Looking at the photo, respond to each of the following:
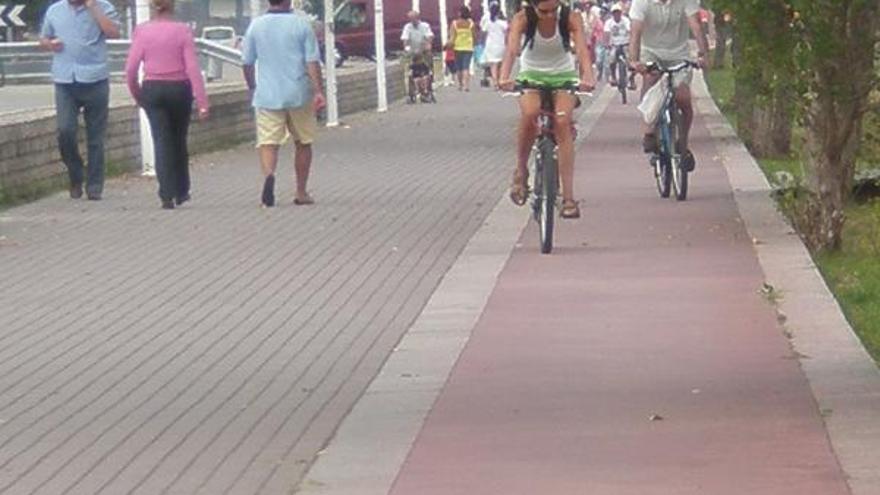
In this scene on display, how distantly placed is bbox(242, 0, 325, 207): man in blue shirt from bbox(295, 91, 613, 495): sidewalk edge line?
404cm

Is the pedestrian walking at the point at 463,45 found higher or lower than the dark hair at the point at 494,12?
lower

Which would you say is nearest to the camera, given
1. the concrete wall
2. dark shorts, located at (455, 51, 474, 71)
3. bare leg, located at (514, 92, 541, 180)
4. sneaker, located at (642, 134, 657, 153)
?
bare leg, located at (514, 92, 541, 180)

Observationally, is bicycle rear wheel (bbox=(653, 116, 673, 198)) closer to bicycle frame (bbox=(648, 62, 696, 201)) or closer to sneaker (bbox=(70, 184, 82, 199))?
bicycle frame (bbox=(648, 62, 696, 201))

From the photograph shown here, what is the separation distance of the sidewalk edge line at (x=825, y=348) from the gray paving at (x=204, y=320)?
69.9 inches

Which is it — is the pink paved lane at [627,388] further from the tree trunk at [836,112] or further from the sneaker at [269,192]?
the sneaker at [269,192]

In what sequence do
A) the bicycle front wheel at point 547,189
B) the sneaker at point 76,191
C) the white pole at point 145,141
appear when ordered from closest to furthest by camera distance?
the bicycle front wheel at point 547,189
the sneaker at point 76,191
the white pole at point 145,141

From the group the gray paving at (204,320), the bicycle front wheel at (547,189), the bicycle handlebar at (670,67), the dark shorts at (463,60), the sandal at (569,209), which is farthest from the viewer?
the dark shorts at (463,60)

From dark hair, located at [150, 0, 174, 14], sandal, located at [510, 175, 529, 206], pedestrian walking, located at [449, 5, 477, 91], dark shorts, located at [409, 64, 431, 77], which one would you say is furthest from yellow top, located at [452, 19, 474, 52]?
sandal, located at [510, 175, 529, 206]

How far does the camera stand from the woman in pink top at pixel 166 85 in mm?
18875

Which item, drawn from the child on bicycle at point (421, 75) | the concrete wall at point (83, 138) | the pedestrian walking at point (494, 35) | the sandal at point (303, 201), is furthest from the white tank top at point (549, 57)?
the child on bicycle at point (421, 75)

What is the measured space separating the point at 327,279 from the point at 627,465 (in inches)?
231

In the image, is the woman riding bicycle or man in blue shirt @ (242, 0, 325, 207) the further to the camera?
man in blue shirt @ (242, 0, 325, 207)

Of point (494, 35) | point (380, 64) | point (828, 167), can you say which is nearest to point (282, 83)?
point (828, 167)

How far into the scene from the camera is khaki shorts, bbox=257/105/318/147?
61.7ft
